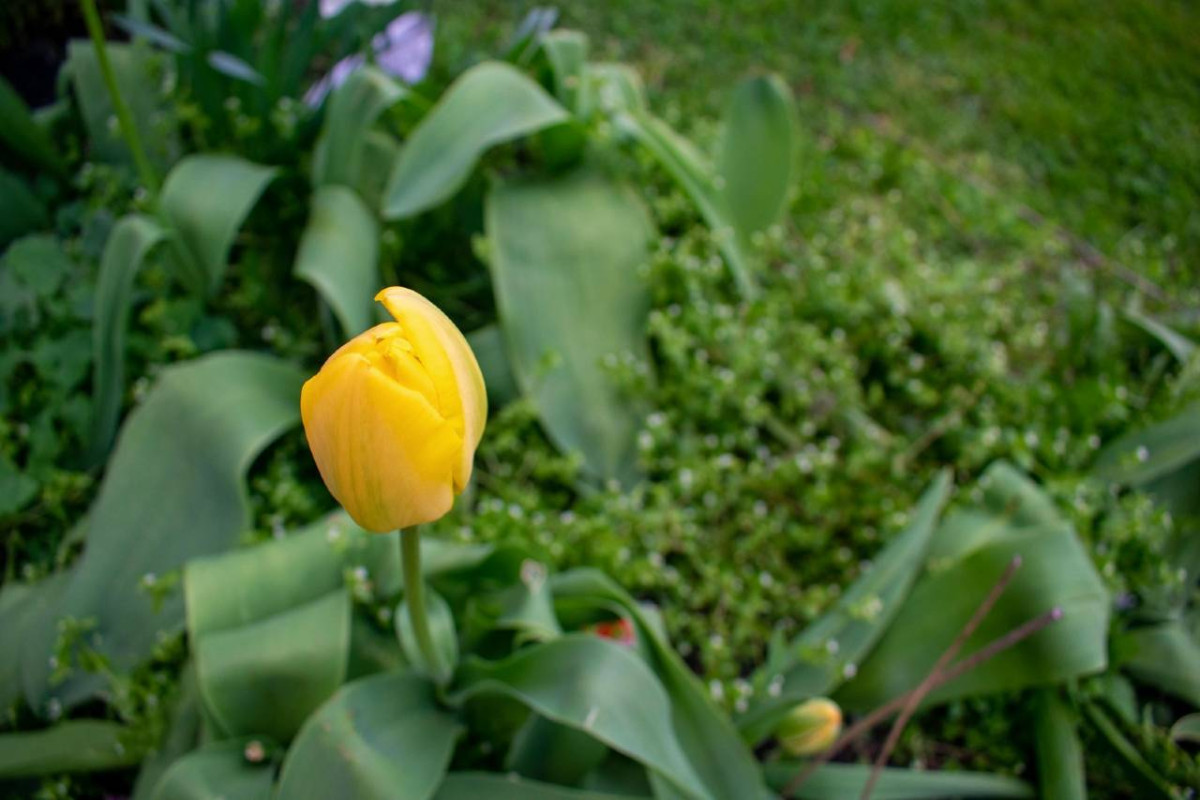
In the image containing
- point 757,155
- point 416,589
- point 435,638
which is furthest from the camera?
point 757,155

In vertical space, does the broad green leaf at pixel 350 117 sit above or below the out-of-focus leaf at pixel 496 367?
above

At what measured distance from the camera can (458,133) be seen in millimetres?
1729

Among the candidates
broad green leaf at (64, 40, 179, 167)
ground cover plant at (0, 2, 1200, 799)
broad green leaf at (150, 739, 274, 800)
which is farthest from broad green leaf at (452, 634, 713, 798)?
broad green leaf at (64, 40, 179, 167)

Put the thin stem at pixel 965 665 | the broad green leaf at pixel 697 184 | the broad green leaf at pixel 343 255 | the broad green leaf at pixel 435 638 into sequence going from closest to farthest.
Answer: the broad green leaf at pixel 435 638 < the thin stem at pixel 965 665 < the broad green leaf at pixel 343 255 < the broad green leaf at pixel 697 184

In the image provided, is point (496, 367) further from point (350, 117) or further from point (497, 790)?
point (497, 790)

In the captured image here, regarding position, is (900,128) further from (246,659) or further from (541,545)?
(246,659)

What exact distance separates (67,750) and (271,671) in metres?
0.40

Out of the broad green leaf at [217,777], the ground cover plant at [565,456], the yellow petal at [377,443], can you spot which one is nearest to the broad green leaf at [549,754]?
the ground cover plant at [565,456]

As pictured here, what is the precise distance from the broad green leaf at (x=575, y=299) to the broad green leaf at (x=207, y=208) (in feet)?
1.55

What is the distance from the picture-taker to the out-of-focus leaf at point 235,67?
67.4 inches

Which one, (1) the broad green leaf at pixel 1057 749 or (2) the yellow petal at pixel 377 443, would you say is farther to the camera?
(1) the broad green leaf at pixel 1057 749

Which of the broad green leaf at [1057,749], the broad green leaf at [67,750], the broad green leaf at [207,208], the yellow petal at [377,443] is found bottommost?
the broad green leaf at [1057,749]

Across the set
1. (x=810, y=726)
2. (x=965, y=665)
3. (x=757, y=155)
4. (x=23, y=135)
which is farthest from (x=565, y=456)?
(x=23, y=135)

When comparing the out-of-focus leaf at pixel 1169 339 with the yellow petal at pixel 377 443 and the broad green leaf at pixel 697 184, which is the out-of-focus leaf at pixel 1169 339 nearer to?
the broad green leaf at pixel 697 184
